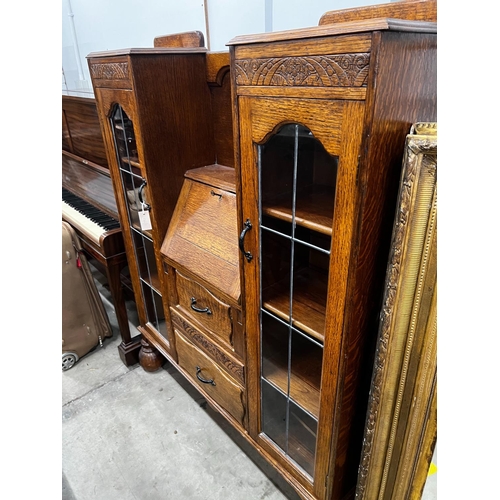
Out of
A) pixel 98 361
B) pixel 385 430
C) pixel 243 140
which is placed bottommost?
pixel 98 361

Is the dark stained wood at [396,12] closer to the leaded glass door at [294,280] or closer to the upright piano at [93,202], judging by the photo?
the leaded glass door at [294,280]

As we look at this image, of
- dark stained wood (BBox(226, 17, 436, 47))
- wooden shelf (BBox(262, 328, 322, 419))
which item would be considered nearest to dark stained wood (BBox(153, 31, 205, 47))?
dark stained wood (BBox(226, 17, 436, 47))

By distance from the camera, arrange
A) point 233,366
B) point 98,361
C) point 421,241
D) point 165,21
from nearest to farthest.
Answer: point 421,241 → point 233,366 → point 165,21 → point 98,361

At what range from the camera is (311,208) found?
86 cm

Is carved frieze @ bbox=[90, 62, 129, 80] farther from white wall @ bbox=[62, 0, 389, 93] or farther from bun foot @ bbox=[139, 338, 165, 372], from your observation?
bun foot @ bbox=[139, 338, 165, 372]

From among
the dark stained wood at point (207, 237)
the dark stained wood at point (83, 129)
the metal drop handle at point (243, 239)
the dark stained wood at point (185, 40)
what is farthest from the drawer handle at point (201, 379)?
the dark stained wood at point (83, 129)

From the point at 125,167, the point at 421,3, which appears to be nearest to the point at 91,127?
the point at 125,167

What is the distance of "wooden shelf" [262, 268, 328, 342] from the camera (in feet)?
3.17

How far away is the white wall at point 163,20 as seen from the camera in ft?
4.27

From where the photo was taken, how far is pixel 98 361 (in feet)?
6.93

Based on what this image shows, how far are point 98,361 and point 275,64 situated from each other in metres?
1.95

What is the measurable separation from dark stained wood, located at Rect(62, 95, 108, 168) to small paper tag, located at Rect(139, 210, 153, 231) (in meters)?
0.99
